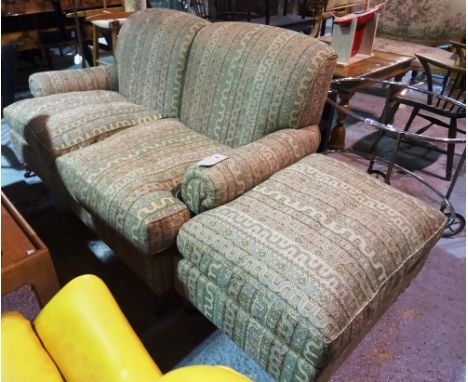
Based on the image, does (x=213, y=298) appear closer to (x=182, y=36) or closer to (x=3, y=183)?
(x=182, y=36)

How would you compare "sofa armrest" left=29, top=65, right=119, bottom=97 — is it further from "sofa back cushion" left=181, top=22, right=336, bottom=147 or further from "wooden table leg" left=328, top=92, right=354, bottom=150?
"wooden table leg" left=328, top=92, right=354, bottom=150

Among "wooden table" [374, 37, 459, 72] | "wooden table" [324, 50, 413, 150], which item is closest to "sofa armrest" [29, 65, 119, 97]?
"wooden table" [324, 50, 413, 150]

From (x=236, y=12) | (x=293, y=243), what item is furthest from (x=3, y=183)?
(x=236, y=12)

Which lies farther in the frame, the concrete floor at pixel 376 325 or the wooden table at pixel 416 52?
the wooden table at pixel 416 52

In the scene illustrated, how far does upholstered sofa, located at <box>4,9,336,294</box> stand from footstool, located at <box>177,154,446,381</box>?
0.11 m

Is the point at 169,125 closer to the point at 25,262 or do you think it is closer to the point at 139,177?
the point at 139,177

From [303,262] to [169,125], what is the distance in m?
1.05

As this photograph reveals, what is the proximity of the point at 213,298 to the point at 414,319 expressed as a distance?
32.5 inches

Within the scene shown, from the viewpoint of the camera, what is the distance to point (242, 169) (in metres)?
1.27

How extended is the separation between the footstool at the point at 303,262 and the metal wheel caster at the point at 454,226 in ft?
2.34

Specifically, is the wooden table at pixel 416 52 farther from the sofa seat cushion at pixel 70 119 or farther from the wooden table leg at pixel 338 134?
the sofa seat cushion at pixel 70 119

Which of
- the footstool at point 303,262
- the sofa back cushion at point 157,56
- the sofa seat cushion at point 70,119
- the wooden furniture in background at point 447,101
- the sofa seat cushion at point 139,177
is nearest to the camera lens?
the footstool at point 303,262

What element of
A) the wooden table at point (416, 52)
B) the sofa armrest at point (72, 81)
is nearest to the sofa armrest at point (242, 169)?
the sofa armrest at point (72, 81)

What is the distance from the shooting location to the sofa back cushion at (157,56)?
1.81 m
